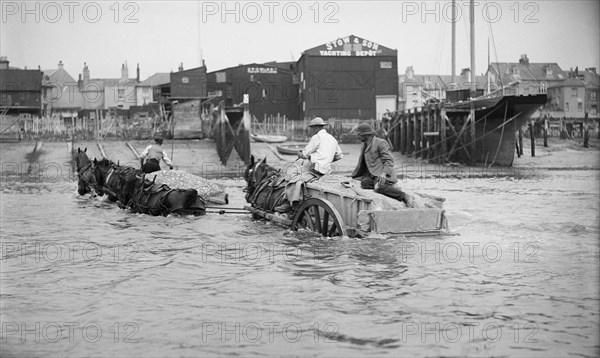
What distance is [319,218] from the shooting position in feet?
37.8

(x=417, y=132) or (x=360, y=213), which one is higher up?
(x=417, y=132)

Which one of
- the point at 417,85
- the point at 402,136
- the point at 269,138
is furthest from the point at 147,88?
the point at 402,136

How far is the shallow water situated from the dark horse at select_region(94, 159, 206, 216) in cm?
68

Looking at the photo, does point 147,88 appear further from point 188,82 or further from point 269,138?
point 269,138

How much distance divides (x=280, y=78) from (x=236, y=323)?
179 ft

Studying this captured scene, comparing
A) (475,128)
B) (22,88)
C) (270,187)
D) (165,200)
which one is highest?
(22,88)

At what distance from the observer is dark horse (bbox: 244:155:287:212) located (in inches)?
532

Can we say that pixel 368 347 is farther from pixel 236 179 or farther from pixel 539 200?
pixel 236 179

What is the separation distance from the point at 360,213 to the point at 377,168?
46.7 inches

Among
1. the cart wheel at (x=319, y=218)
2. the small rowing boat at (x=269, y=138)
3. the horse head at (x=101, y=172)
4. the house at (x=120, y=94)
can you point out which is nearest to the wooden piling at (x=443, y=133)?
the small rowing boat at (x=269, y=138)

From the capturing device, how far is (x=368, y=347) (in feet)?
20.7

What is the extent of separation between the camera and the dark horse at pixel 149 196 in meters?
15.3

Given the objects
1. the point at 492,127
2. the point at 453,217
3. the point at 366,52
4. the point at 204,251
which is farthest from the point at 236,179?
the point at 366,52

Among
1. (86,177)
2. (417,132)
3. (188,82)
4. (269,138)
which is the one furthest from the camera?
(188,82)
